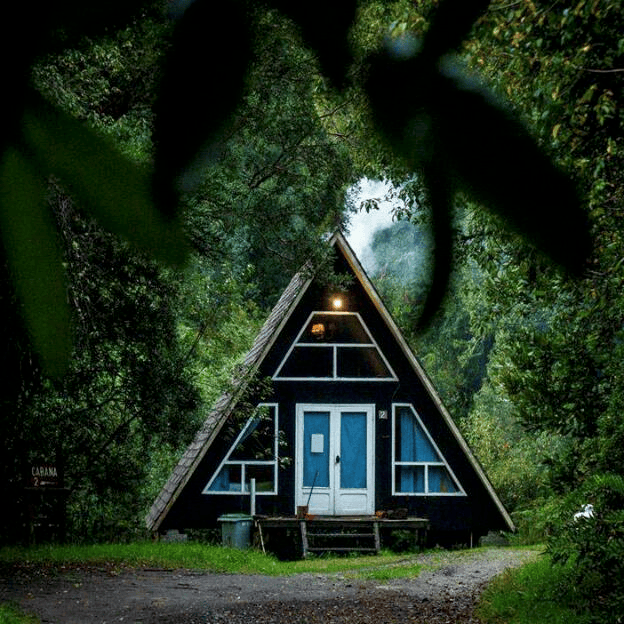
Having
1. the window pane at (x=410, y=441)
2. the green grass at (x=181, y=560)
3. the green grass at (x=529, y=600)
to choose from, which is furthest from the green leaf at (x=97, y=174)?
the window pane at (x=410, y=441)

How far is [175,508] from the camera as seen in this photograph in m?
13.6

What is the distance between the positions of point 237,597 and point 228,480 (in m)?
5.25

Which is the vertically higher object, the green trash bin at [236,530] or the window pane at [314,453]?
the window pane at [314,453]

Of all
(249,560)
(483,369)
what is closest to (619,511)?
(483,369)

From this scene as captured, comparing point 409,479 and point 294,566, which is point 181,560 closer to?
point 294,566

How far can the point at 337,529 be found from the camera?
45.8 ft

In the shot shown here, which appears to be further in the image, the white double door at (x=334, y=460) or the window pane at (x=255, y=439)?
the white double door at (x=334, y=460)

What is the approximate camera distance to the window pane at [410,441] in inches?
560

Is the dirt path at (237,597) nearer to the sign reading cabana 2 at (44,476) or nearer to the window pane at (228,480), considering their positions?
the sign reading cabana 2 at (44,476)

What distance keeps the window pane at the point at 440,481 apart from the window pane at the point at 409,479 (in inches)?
5.2

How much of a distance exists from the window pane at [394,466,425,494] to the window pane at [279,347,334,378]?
1.76 m

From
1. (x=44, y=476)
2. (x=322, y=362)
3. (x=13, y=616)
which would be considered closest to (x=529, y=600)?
(x=13, y=616)

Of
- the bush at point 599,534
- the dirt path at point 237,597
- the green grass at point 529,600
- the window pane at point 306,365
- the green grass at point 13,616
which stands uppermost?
the window pane at point 306,365

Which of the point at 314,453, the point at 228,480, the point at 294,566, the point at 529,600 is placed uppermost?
the point at 314,453
